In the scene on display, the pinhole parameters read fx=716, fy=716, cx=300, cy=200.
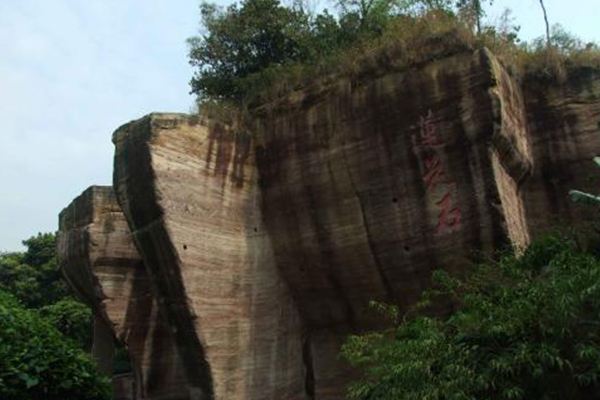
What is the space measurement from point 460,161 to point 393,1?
4324 millimetres

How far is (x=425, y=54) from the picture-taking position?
997cm

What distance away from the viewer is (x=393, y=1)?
12.4m

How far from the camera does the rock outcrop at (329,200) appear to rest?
368 inches

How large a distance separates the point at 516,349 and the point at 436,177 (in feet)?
12.0

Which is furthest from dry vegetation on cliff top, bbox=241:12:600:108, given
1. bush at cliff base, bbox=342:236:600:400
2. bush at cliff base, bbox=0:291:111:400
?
bush at cliff base, bbox=0:291:111:400

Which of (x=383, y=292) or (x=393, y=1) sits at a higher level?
(x=393, y=1)

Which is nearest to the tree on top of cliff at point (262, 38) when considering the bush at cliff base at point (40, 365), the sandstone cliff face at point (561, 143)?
the sandstone cliff face at point (561, 143)

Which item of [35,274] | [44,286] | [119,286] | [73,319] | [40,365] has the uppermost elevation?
[35,274]

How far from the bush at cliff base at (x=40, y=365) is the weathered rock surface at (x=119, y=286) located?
5013 millimetres

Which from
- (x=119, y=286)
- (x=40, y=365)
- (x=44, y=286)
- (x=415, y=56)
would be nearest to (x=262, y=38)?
(x=415, y=56)

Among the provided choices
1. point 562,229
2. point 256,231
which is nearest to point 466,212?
point 562,229

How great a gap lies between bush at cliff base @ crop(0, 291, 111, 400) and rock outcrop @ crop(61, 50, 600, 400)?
2.26m

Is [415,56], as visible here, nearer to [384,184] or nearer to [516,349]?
[384,184]

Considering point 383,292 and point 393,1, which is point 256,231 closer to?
point 383,292
